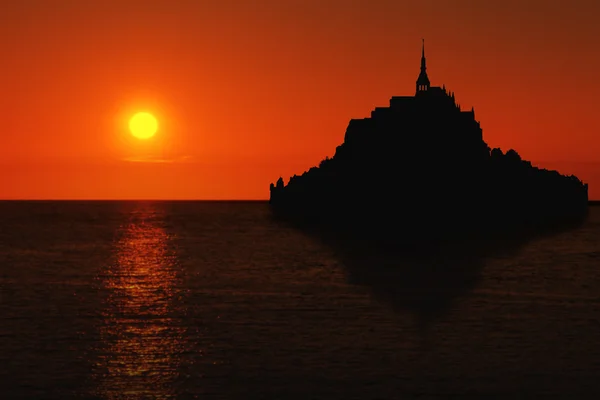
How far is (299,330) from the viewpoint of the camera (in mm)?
54906

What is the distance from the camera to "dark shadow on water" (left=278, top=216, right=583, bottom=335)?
6962cm

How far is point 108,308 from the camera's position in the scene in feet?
215

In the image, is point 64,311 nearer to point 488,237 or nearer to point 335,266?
point 335,266

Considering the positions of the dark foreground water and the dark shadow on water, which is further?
the dark shadow on water

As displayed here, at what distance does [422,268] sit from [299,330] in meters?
50.9

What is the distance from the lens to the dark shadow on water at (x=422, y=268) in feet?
228

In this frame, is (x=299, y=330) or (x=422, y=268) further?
Result: (x=422, y=268)

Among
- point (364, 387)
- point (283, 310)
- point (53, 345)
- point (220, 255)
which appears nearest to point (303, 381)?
point (364, 387)

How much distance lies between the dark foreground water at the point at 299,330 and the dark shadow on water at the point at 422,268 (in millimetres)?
394

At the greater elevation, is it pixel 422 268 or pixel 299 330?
pixel 422 268

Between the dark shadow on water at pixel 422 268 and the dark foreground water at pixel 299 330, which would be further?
the dark shadow on water at pixel 422 268

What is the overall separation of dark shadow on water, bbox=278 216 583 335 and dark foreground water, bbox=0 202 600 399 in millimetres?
394

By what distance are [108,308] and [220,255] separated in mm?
60248

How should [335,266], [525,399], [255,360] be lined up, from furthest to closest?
1. [335,266]
2. [255,360]
3. [525,399]
